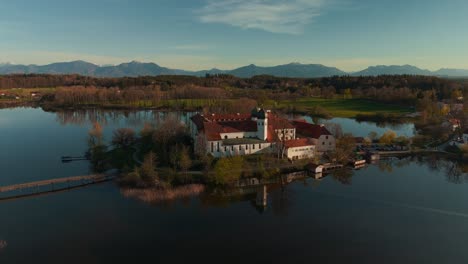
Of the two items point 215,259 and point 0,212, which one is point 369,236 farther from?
point 0,212

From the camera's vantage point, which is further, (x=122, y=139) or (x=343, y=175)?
(x=122, y=139)

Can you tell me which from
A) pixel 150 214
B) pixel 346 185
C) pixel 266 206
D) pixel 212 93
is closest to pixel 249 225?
pixel 266 206

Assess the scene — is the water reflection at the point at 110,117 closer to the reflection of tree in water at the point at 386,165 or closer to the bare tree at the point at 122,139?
the bare tree at the point at 122,139

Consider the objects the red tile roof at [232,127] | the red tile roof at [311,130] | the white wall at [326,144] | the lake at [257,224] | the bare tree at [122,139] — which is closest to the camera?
the lake at [257,224]

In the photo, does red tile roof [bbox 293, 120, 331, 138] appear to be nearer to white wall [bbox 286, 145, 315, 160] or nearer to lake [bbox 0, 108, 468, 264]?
white wall [bbox 286, 145, 315, 160]

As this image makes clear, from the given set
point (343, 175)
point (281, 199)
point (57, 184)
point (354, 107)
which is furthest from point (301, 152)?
point (354, 107)

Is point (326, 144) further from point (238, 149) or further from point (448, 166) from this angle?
point (448, 166)

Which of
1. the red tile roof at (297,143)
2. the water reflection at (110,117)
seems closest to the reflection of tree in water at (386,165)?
the red tile roof at (297,143)
